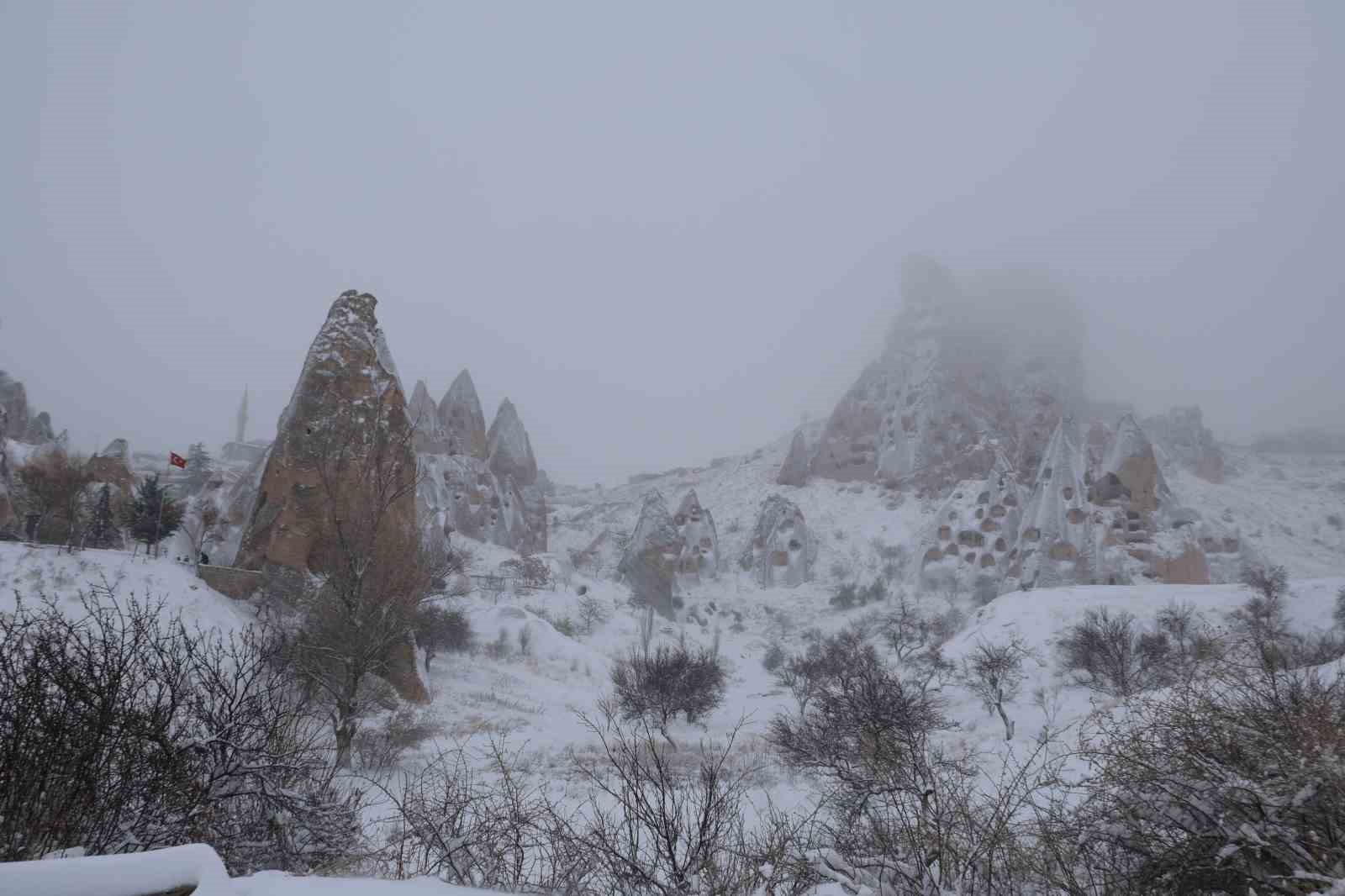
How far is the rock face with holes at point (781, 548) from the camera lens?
193 feet

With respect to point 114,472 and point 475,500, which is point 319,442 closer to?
point 114,472

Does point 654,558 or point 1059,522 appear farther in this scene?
point 654,558

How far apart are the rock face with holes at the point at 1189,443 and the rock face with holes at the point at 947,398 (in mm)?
11389

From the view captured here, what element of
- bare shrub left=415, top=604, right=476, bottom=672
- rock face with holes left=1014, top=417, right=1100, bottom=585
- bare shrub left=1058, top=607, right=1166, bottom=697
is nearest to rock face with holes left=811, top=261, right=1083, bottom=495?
rock face with holes left=1014, top=417, right=1100, bottom=585

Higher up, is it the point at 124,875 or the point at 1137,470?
the point at 1137,470

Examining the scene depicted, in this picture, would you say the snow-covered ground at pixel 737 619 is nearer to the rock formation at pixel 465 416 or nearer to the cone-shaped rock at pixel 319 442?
the cone-shaped rock at pixel 319 442

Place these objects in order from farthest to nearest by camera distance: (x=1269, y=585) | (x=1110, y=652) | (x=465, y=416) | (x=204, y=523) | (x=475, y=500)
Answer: (x=465, y=416) < (x=475, y=500) < (x=204, y=523) < (x=1269, y=585) < (x=1110, y=652)

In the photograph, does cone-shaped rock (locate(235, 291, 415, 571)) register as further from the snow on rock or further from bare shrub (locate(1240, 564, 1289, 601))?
bare shrub (locate(1240, 564, 1289, 601))

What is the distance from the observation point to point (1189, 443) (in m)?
80.3

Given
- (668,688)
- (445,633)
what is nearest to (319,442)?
(445,633)

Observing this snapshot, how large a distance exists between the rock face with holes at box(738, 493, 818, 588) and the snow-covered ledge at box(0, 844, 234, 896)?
58.6 m

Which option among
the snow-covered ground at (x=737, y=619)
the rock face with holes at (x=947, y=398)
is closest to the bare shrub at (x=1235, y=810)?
the snow-covered ground at (x=737, y=619)

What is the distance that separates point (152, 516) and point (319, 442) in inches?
380

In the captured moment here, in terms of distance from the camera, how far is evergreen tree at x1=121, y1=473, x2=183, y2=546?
77.0 feet
